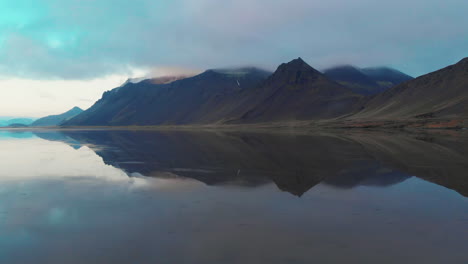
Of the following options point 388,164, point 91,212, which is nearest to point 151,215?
point 91,212

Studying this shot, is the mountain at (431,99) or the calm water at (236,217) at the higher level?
the mountain at (431,99)

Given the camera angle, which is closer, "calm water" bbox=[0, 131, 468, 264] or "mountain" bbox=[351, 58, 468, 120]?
"calm water" bbox=[0, 131, 468, 264]

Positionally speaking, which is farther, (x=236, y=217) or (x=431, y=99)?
(x=431, y=99)

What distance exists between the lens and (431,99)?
166000 millimetres

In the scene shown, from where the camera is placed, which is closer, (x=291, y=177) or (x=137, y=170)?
(x=291, y=177)

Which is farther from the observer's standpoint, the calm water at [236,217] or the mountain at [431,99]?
the mountain at [431,99]

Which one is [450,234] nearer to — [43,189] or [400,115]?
[43,189]

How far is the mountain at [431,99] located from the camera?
138250mm

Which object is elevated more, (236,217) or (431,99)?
(431,99)

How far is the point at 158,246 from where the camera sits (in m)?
10.8

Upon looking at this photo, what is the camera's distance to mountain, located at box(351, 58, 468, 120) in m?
138

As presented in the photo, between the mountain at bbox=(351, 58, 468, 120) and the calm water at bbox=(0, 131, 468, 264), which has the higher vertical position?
the mountain at bbox=(351, 58, 468, 120)

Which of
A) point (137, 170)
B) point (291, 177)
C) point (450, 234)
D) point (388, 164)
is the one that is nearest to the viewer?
point (450, 234)

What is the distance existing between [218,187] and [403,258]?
41.5ft
